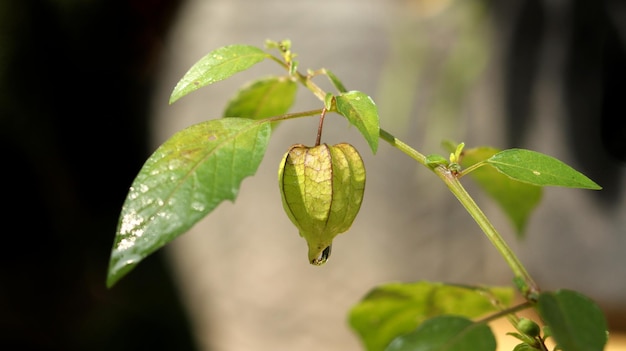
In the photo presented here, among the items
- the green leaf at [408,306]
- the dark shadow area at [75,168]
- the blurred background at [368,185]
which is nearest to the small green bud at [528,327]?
the green leaf at [408,306]

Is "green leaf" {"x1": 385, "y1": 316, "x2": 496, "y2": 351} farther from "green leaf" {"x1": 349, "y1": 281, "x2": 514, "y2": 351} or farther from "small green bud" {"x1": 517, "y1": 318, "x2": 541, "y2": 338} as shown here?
"green leaf" {"x1": 349, "y1": 281, "x2": 514, "y2": 351}

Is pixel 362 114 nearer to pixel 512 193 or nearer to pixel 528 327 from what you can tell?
pixel 528 327

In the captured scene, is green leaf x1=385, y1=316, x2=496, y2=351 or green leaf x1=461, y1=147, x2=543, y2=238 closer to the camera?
green leaf x1=385, y1=316, x2=496, y2=351

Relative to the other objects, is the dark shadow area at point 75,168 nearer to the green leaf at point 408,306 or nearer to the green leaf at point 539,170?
the green leaf at point 408,306

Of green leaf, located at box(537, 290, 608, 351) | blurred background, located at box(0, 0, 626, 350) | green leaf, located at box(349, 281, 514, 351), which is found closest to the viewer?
green leaf, located at box(537, 290, 608, 351)

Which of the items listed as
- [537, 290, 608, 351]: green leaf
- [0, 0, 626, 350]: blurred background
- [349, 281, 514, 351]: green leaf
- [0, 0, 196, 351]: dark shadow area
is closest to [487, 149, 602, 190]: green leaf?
[537, 290, 608, 351]: green leaf

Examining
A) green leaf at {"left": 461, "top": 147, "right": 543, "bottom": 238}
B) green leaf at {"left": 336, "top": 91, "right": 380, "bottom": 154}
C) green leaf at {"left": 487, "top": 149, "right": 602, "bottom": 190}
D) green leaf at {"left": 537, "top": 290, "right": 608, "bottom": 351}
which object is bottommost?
green leaf at {"left": 537, "top": 290, "right": 608, "bottom": 351}
